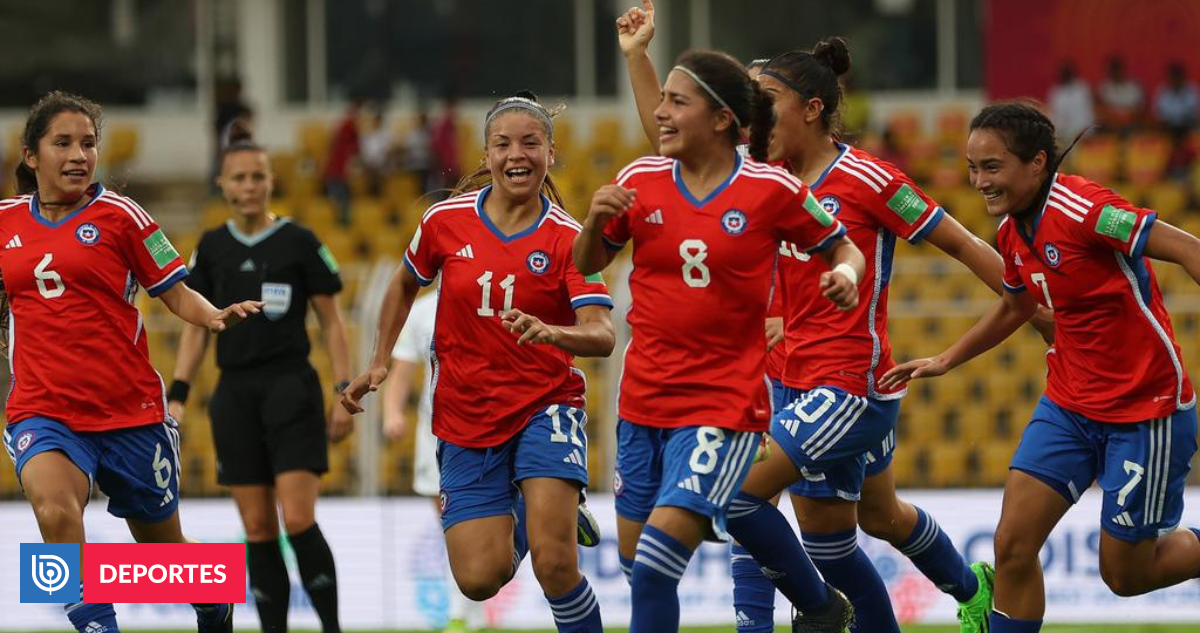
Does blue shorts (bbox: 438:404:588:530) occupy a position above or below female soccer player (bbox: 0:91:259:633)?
below

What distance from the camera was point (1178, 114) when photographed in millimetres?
17234

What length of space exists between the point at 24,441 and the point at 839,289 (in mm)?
3289

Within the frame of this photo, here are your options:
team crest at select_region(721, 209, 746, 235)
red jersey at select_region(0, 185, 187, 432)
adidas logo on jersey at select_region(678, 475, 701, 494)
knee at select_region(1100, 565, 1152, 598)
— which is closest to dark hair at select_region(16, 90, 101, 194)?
red jersey at select_region(0, 185, 187, 432)

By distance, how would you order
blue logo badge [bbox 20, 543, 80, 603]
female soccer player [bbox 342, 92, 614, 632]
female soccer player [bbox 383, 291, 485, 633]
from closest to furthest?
female soccer player [bbox 342, 92, 614, 632], blue logo badge [bbox 20, 543, 80, 603], female soccer player [bbox 383, 291, 485, 633]

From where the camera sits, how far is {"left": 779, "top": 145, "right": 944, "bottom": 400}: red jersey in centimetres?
663

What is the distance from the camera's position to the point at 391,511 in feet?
35.9

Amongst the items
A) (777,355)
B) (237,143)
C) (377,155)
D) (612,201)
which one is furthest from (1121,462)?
(377,155)

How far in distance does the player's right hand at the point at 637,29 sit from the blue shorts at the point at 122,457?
2437 millimetres

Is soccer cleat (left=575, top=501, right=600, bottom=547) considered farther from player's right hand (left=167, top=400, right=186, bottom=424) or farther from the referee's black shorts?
player's right hand (left=167, top=400, right=186, bottom=424)

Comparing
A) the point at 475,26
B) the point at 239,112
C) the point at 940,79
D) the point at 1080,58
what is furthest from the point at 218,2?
the point at 1080,58

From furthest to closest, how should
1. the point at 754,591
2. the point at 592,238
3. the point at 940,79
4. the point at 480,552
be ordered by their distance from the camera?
1. the point at 940,79
2. the point at 754,591
3. the point at 480,552
4. the point at 592,238

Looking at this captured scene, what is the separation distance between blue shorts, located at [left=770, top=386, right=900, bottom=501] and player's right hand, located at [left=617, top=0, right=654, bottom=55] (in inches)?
58.0

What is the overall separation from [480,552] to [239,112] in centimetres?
967

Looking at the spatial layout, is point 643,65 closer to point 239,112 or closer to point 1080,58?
point 239,112
